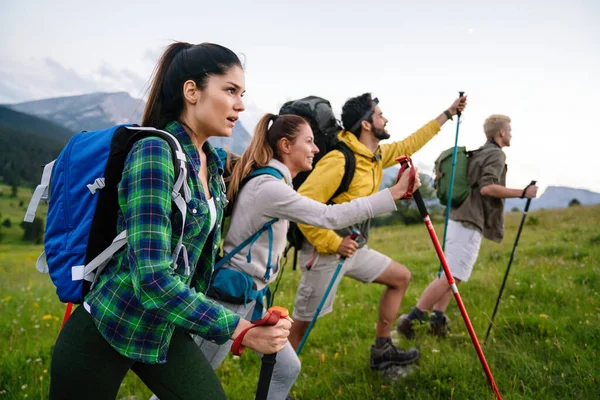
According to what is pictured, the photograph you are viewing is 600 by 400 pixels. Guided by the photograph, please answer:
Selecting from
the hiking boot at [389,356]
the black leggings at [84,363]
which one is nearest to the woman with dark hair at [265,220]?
the black leggings at [84,363]

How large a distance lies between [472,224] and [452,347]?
161cm

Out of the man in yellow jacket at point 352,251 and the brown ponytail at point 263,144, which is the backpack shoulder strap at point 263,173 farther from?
the man in yellow jacket at point 352,251

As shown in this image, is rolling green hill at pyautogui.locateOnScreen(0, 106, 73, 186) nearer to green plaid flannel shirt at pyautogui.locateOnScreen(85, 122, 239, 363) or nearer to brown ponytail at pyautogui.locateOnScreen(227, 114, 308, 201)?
brown ponytail at pyautogui.locateOnScreen(227, 114, 308, 201)

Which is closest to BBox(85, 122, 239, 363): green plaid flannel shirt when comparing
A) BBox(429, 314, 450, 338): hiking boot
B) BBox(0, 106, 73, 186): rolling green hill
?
BBox(429, 314, 450, 338): hiking boot

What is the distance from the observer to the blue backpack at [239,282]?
3135mm

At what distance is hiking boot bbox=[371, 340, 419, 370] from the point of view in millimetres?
4516

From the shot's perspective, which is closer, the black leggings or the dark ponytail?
the black leggings

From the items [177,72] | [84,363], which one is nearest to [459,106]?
[177,72]

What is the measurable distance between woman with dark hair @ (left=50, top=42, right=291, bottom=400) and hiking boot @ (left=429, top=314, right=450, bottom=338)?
157 inches

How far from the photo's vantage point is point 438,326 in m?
5.56

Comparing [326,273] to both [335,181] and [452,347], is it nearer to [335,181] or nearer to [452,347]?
[335,181]

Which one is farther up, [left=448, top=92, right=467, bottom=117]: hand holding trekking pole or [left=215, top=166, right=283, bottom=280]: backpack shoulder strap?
[left=448, top=92, right=467, bottom=117]: hand holding trekking pole

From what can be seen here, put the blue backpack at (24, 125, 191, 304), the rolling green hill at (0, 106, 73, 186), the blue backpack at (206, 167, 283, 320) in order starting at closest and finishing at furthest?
the blue backpack at (24, 125, 191, 304), the blue backpack at (206, 167, 283, 320), the rolling green hill at (0, 106, 73, 186)

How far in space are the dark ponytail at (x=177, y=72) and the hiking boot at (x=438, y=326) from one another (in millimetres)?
4502
